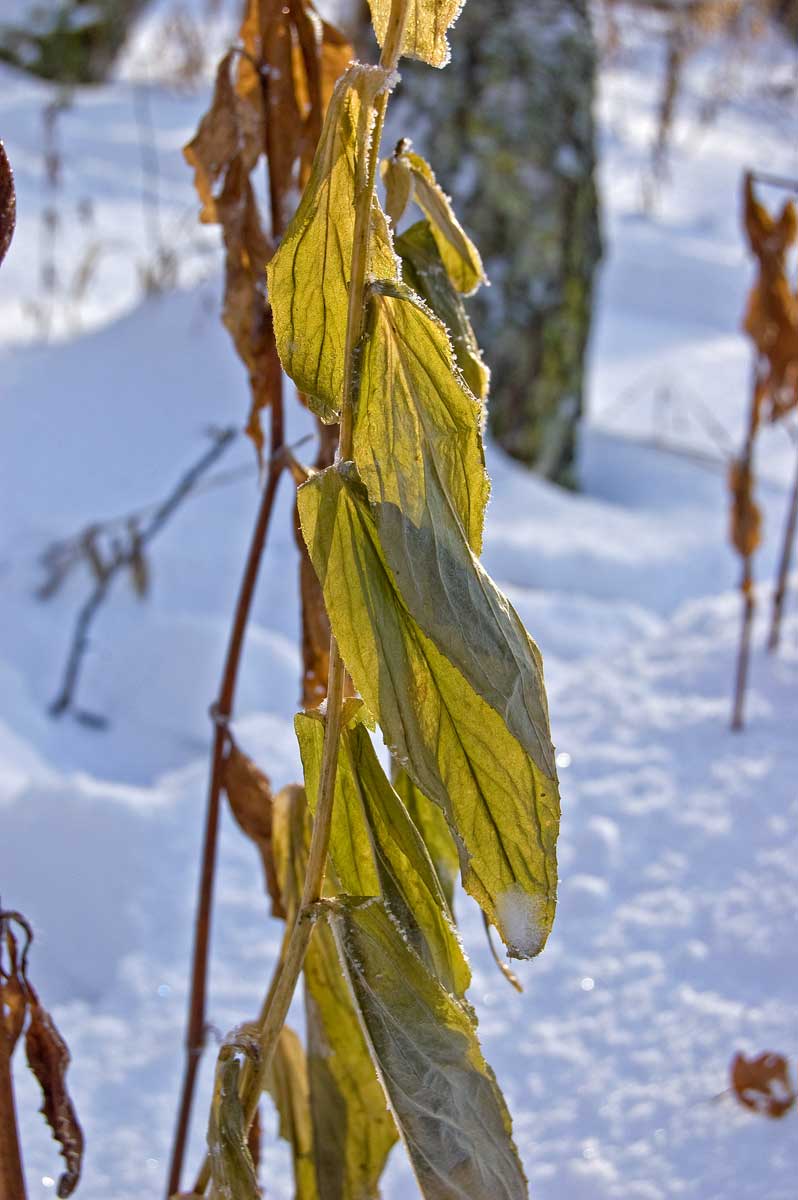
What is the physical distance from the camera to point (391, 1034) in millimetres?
455

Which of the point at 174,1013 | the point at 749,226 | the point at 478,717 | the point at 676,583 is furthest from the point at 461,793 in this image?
the point at 676,583

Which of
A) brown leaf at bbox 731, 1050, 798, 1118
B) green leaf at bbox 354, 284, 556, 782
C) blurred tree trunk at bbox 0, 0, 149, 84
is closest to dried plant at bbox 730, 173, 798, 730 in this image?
brown leaf at bbox 731, 1050, 798, 1118

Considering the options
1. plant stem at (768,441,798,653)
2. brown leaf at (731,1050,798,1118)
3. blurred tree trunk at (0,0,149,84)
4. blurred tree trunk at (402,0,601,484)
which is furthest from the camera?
blurred tree trunk at (0,0,149,84)

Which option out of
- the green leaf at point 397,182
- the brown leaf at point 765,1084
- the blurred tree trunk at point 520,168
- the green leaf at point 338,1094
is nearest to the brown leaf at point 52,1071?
the green leaf at point 338,1094

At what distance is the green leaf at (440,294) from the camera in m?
0.54

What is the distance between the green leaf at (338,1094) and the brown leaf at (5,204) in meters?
0.27

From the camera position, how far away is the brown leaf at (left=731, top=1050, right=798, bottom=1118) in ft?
2.76

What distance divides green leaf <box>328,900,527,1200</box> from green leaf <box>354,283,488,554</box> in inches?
6.1

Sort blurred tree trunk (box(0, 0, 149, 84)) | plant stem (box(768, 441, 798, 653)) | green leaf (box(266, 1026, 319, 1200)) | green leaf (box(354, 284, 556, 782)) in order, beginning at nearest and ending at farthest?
green leaf (box(354, 284, 556, 782)) → green leaf (box(266, 1026, 319, 1200)) → plant stem (box(768, 441, 798, 653)) → blurred tree trunk (box(0, 0, 149, 84))

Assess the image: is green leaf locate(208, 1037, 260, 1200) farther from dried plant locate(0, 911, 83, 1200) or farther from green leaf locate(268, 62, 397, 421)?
green leaf locate(268, 62, 397, 421)

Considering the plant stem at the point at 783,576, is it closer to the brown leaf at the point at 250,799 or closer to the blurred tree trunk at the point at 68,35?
the brown leaf at the point at 250,799

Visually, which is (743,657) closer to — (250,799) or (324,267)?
(250,799)

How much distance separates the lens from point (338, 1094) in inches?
23.7

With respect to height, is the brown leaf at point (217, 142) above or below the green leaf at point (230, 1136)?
above
